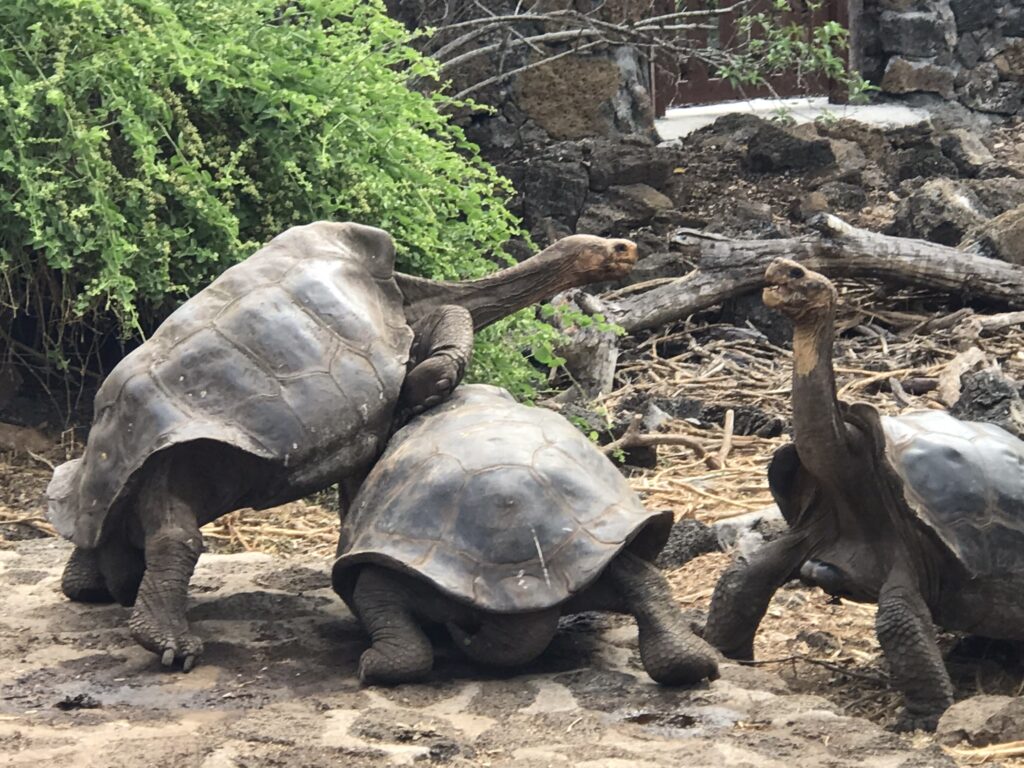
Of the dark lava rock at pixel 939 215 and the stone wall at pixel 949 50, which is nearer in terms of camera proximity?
the dark lava rock at pixel 939 215

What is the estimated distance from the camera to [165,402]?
3852mm

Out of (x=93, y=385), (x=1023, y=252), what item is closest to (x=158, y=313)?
(x=93, y=385)

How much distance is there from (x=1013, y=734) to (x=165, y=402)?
2153 mm

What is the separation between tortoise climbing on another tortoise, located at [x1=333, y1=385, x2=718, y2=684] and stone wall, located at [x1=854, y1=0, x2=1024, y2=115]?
10.8 metres

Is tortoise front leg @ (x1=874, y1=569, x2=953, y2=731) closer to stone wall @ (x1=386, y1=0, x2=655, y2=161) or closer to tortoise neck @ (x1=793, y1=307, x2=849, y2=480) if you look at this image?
tortoise neck @ (x1=793, y1=307, x2=849, y2=480)

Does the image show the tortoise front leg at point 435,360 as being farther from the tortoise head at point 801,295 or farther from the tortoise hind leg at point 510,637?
the tortoise head at point 801,295

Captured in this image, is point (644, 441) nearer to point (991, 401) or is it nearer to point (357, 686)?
point (991, 401)

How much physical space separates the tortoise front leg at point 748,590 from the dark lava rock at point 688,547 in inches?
39.4

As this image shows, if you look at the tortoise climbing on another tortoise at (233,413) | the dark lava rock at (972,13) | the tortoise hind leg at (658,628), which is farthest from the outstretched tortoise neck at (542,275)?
the dark lava rock at (972,13)

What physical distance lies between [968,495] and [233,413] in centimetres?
186

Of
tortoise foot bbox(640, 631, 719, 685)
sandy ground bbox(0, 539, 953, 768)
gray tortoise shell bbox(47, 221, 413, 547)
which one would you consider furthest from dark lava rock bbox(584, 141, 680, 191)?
tortoise foot bbox(640, 631, 719, 685)

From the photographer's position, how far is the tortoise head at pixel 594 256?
4.89 metres

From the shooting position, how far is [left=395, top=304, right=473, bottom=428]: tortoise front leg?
419cm

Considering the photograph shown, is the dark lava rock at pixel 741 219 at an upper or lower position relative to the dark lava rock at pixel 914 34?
lower
